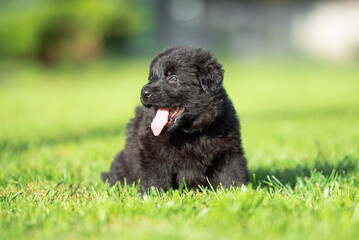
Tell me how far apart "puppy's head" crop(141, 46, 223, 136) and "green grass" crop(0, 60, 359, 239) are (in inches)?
19.1

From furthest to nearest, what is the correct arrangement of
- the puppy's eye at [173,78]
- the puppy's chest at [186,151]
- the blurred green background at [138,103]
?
1. the puppy's eye at [173,78]
2. the puppy's chest at [186,151]
3. the blurred green background at [138,103]

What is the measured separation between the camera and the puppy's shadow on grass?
3547 millimetres

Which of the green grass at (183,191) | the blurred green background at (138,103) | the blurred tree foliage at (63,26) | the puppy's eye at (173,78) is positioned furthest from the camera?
the blurred tree foliage at (63,26)

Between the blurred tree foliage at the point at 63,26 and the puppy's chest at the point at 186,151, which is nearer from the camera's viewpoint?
the puppy's chest at the point at 186,151

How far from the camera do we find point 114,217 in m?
2.45

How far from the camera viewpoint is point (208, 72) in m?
3.17

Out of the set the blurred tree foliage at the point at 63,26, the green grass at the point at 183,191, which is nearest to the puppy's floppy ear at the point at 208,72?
the green grass at the point at 183,191

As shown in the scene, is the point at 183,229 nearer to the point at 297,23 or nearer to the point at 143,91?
the point at 143,91

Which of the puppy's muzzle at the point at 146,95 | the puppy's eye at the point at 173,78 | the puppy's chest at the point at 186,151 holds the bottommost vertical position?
the puppy's chest at the point at 186,151

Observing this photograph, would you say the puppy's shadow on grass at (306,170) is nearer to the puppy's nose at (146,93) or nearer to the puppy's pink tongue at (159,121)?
the puppy's pink tongue at (159,121)

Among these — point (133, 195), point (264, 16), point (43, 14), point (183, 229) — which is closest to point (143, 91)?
point (133, 195)

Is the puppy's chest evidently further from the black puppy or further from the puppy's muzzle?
the puppy's muzzle

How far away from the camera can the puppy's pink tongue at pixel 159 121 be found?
3043 mm

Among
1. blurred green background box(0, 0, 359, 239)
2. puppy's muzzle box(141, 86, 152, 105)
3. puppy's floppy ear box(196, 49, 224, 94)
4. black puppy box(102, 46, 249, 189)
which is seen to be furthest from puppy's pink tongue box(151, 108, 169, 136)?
blurred green background box(0, 0, 359, 239)
